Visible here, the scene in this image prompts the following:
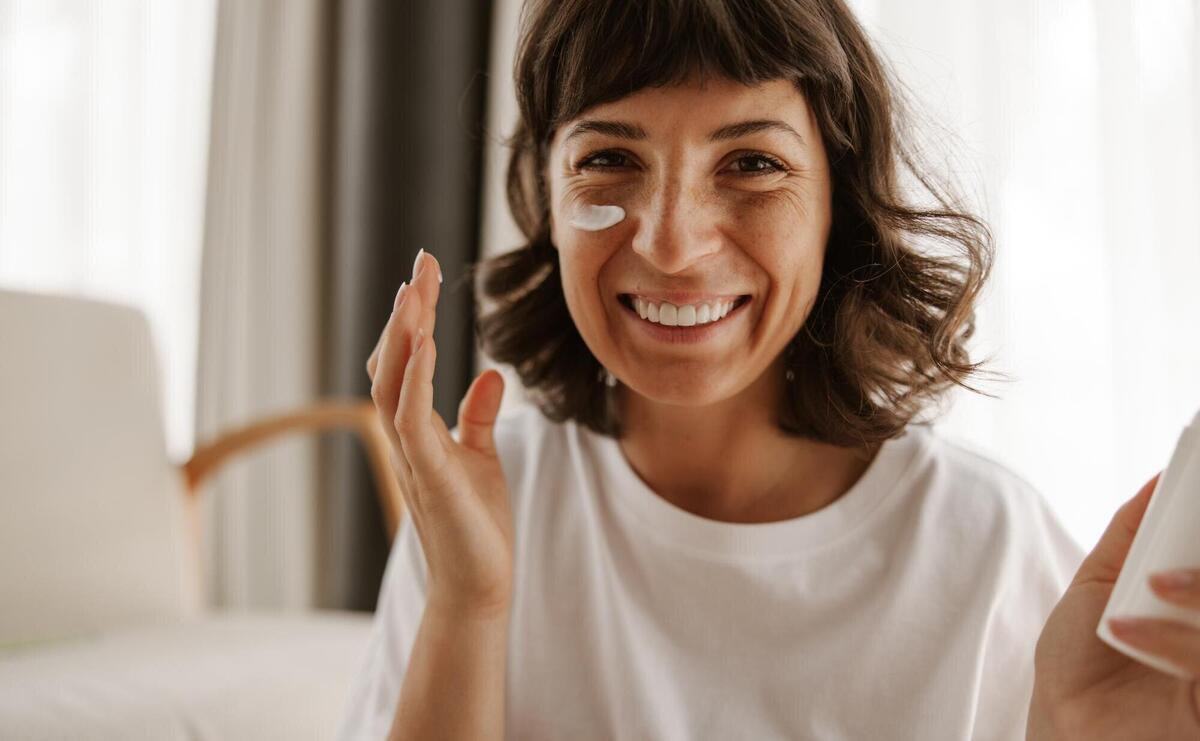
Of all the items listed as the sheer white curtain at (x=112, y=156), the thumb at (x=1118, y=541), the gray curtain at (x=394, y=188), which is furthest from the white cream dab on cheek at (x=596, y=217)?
the sheer white curtain at (x=112, y=156)

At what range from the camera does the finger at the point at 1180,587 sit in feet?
2.00

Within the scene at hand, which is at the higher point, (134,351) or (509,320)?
(509,320)

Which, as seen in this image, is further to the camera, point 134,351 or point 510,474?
point 134,351

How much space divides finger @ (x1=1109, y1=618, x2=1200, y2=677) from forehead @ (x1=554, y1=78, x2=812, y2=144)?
47cm

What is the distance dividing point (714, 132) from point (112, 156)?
2.26m

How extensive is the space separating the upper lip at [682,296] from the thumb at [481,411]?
0.58ft

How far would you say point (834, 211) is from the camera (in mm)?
1042

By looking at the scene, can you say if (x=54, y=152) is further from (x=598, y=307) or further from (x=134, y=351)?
(x=598, y=307)

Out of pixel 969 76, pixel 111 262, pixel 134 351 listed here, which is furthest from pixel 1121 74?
pixel 111 262

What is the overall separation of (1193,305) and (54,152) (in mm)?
2432

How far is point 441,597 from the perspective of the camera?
3.23 feet

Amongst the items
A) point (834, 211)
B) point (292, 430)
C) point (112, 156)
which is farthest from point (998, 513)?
point (112, 156)

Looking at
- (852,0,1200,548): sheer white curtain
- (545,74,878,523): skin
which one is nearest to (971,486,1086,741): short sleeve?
(545,74,878,523): skin

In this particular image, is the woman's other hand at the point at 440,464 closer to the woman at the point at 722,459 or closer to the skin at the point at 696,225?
the woman at the point at 722,459
